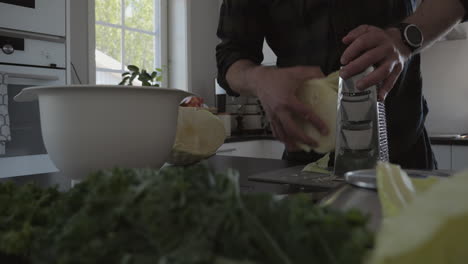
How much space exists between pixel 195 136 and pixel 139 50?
7.31 ft

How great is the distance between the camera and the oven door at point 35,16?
5.98 feet

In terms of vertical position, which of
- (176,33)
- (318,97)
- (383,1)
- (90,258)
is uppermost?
(176,33)

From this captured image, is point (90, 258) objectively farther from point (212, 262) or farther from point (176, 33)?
point (176, 33)

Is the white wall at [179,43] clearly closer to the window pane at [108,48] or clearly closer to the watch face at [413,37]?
the window pane at [108,48]

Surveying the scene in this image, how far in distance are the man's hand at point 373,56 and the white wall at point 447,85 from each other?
2.08m

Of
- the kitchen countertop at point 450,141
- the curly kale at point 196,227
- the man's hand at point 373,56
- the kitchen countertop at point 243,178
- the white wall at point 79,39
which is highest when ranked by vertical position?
the white wall at point 79,39

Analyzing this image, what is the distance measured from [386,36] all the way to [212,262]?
68cm

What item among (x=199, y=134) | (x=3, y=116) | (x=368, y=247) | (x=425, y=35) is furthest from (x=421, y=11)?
(x=3, y=116)

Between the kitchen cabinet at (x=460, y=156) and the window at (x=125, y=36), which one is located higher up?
the window at (x=125, y=36)

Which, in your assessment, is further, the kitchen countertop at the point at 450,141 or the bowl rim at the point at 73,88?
the kitchen countertop at the point at 450,141

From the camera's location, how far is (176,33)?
3080 millimetres

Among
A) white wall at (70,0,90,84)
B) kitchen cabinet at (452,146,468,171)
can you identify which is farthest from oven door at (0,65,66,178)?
kitchen cabinet at (452,146,468,171)

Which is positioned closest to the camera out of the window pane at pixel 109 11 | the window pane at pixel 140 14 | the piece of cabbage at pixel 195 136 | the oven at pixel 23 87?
the piece of cabbage at pixel 195 136

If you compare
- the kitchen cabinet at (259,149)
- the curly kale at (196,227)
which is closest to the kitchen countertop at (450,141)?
the kitchen cabinet at (259,149)
